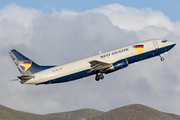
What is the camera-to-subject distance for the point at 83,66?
7231 centimetres

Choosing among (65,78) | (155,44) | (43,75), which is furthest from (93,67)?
(155,44)

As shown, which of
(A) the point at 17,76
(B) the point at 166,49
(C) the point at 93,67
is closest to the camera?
(A) the point at 17,76

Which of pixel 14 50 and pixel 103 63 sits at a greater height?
pixel 14 50

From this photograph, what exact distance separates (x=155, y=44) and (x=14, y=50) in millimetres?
35401

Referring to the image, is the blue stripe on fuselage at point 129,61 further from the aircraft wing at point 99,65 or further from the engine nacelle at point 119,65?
the engine nacelle at point 119,65

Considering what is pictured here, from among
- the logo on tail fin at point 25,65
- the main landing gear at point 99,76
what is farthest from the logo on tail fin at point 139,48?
the logo on tail fin at point 25,65

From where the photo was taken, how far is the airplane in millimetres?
71438

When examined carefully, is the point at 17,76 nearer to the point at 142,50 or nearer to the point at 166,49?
the point at 142,50

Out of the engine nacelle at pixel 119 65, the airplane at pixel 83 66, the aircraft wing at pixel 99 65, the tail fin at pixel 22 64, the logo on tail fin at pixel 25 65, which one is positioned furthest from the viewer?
the logo on tail fin at pixel 25 65

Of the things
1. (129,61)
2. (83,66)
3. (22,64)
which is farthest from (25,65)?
(129,61)

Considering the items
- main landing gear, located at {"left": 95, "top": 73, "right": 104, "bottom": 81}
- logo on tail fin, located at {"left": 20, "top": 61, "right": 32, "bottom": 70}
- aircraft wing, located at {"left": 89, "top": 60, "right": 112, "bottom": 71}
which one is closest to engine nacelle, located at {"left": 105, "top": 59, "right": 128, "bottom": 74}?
aircraft wing, located at {"left": 89, "top": 60, "right": 112, "bottom": 71}

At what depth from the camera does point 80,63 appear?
7262cm

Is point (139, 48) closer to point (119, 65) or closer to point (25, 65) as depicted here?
point (119, 65)

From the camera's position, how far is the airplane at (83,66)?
7144 centimetres
